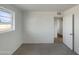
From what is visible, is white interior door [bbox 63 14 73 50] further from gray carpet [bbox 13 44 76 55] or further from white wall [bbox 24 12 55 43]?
white wall [bbox 24 12 55 43]

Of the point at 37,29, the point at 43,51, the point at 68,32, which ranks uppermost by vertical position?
the point at 37,29

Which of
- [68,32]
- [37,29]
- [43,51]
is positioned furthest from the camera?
[37,29]

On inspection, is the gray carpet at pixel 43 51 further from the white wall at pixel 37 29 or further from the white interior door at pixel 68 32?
the white wall at pixel 37 29

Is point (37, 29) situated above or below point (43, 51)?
above

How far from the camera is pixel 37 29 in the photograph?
7977 millimetres

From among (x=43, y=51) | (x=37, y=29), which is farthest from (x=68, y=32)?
(x=37, y=29)

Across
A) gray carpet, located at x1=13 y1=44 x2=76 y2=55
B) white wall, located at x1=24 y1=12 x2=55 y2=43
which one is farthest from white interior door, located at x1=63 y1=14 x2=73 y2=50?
white wall, located at x1=24 y1=12 x2=55 y2=43

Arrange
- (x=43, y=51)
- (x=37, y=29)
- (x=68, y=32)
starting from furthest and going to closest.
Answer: (x=37, y=29) → (x=68, y=32) → (x=43, y=51)

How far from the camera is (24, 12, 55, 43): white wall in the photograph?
25.9 ft

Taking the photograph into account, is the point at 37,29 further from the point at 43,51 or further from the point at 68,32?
the point at 43,51
